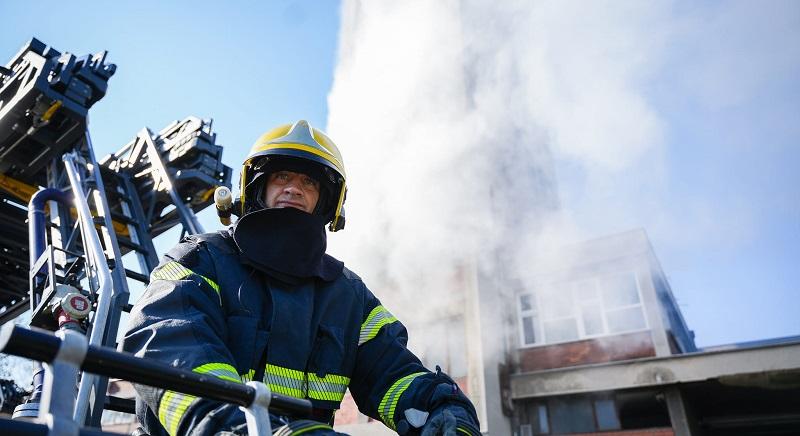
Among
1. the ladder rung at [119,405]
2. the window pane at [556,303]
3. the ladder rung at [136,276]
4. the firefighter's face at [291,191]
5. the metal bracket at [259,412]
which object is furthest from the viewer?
the window pane at [556,303]

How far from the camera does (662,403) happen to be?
1052cm

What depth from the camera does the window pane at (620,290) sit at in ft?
38.9

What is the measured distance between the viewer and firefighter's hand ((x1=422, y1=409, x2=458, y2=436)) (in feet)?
4.99

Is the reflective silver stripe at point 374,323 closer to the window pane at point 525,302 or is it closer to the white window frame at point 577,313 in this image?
the white window frame at point 577,313

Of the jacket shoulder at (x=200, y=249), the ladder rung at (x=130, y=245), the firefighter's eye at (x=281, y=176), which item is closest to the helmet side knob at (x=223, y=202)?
the firefighter's eye at (x=281, y=176)

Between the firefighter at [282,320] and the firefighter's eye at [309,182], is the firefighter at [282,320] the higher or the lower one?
the lower one

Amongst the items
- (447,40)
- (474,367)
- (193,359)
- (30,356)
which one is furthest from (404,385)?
(447,40)

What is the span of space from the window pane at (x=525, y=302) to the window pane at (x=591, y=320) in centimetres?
125

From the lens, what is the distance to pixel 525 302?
13.0 m

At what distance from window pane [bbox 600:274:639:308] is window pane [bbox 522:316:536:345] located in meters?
1.74

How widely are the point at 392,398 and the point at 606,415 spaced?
10.2m

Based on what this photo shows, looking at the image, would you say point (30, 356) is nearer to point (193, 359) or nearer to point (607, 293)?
point (193, 359)

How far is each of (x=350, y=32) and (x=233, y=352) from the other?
489 inches

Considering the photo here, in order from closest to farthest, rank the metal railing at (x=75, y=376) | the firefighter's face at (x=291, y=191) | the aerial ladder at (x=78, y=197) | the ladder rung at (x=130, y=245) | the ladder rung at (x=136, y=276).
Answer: the metal railing at (x=75, y=376), the firefighter's face at (x=291, y=191), the aerial ladder at (x=78, y=197), the ladder rung at (x=136, y=276), the ladder rung at (x=130, y=245)
